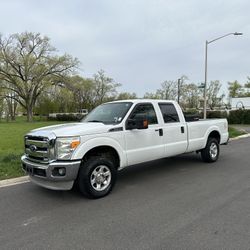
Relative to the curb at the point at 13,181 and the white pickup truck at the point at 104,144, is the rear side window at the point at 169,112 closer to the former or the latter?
the white pickup truck at the point at 104,144

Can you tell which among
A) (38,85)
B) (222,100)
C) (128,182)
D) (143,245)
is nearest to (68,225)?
(143,245)

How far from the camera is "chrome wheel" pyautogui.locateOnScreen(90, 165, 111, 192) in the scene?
201 inches

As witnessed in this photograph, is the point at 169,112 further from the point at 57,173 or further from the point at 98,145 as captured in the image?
the point at 57,173

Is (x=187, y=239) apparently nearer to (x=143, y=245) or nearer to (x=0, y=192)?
(x=143, y=245)

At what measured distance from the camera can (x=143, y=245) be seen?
10.9 ft

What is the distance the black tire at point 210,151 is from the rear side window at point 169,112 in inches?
69.4

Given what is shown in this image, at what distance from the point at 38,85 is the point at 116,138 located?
44195 millimetres

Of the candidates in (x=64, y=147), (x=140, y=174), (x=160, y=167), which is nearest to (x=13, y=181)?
(x=64, y=147)

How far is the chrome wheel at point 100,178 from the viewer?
5.11 m

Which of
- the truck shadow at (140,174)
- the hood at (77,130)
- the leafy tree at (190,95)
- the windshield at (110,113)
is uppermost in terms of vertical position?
the leafy tree at (190,95)

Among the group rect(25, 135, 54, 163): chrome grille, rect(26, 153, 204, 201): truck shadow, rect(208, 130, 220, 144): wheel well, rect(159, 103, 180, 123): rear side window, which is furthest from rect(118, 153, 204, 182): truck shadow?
rect(25, 135, 54, 163): chrome grille

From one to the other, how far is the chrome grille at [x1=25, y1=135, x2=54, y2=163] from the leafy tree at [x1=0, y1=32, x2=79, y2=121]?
1652 inches

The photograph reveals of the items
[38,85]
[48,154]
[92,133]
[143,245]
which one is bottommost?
[143,245]

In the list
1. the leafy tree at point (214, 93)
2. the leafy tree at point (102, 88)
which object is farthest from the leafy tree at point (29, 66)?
the leafy tree at point (214, 93)
